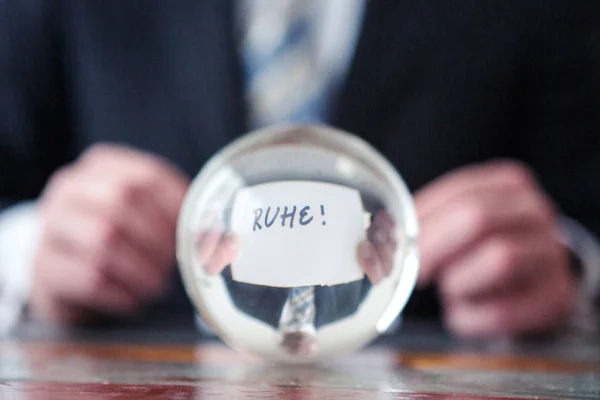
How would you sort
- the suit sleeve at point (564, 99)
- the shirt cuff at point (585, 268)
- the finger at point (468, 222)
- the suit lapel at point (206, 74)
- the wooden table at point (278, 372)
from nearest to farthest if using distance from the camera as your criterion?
the wooden table at point (278, 372)
the finger at point (468, 222)
the shirt cuff at point (585, 268)
the suit lapel at point (206, 74)
the suit sleeve at point (564, 99)

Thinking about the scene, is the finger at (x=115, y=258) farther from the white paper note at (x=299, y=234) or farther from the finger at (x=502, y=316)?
the white paper note at (x=299, y=234)

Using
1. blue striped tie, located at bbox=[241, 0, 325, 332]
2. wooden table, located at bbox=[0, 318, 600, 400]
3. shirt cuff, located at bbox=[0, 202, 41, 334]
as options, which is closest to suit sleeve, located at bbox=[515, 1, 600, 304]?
blue striped tie, located at bbox=[241, 0, 325, 332]

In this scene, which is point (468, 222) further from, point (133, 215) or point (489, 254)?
point (133, 215)

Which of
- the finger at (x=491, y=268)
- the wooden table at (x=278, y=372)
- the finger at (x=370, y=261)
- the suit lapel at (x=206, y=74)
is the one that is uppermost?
the suit lapel at (x=206, y=74)

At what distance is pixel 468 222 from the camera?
61 cm

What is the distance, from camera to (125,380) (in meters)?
0.27

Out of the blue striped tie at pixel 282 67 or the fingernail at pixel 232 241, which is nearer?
the fingernail at pixel 232 241

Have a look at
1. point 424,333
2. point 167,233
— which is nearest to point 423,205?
point 424,333

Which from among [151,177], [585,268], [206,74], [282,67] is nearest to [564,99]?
[585,268]

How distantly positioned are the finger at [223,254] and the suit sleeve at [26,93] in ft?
2.88

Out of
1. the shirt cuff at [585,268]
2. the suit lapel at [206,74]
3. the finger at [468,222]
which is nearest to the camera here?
the finger at [468,222]

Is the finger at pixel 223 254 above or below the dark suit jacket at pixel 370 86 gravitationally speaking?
below

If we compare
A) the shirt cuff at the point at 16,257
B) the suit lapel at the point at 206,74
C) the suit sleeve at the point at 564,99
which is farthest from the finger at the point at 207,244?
the suit sleeve at the point at 564,99

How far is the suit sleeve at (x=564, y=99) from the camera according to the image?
1.04m
